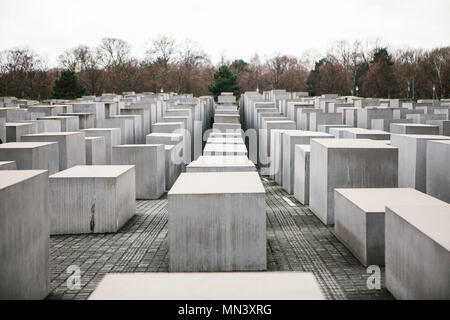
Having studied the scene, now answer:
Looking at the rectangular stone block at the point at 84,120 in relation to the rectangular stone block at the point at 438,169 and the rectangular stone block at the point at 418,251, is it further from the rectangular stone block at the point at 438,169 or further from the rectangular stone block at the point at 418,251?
the rectangular stone block at the point at 418,251

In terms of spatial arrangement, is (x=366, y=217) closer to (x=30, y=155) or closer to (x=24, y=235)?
(x=24, y=235)

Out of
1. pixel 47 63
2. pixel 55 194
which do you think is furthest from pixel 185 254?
pixel 47 63

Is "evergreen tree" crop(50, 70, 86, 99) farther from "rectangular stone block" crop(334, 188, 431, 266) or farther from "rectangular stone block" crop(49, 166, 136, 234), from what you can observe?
"rectangular stone block" crop(334, 188, 431, 266)

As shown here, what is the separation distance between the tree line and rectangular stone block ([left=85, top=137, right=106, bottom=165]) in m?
39.5

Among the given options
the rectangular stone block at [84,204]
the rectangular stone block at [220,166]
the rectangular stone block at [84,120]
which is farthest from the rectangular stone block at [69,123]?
the rectangular stone block at [220,166]

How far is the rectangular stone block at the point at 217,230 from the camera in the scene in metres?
5.87

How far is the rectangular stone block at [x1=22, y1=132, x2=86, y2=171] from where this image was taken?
10.9 m

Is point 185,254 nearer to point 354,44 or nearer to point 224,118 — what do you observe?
point 224,118

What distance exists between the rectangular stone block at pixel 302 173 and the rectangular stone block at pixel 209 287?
720 centimetres

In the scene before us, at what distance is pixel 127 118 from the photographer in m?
18.2

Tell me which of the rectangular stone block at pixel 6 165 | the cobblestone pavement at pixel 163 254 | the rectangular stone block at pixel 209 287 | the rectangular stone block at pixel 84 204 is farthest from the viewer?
the rectangular stone block at pixel 84 204

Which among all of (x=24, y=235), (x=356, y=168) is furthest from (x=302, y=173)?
(x=24, y=235)
